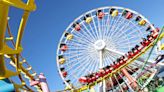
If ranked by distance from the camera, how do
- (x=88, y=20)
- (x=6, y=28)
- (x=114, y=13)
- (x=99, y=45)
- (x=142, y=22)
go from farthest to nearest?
(x=88, y=20) → (x=114, y=13) → (x=99, y=45) → (x=142, y=22) → (x=6, y=28)

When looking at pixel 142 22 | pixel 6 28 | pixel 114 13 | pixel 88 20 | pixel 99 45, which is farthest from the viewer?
pixel 88 20

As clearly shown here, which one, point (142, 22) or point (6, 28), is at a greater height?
point (6, 28)

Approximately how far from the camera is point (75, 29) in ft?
115

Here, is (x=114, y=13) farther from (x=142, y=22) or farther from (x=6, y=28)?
(x=6, y=28)

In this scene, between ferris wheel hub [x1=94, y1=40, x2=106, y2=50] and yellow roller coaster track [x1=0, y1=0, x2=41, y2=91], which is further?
ferris wheel hub [x1=94, y1=40, x2=106, y2=50]

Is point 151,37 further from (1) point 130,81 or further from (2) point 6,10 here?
(2) point 6,10

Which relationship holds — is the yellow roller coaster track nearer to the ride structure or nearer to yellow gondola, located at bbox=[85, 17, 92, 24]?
the ride structure

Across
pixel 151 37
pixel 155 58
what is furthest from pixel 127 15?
pixel 155 58

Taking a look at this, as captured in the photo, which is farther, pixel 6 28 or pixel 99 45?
pixel 99 45

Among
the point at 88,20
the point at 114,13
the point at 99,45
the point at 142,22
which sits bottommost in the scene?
the point at 99,45

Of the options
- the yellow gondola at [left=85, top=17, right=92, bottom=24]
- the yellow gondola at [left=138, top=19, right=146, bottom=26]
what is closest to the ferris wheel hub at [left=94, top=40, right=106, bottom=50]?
the yellow gondola at [left=85, top=17, right=92, bottom=24]

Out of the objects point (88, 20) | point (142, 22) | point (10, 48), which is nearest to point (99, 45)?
point (88, 20)

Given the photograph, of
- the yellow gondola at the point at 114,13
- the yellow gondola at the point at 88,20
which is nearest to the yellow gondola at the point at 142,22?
the yellow gondola at the point at 114,13

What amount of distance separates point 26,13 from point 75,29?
24.5 metres
